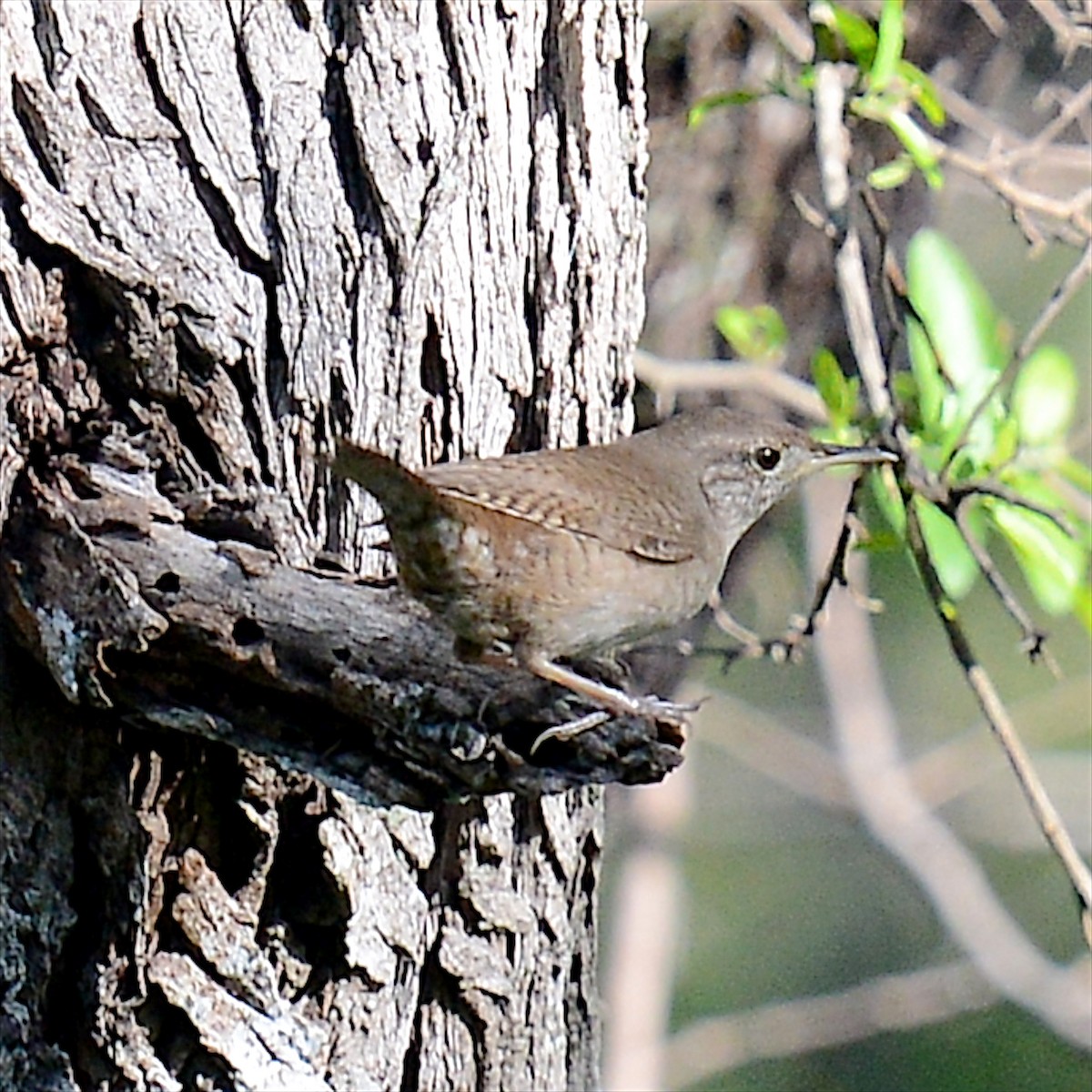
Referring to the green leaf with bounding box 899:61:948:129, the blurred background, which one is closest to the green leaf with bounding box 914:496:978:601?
the blurred background

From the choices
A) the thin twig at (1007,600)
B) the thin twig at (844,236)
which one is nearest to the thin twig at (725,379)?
the thin twig at (844,236)

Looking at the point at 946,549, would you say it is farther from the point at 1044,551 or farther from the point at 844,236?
the point at 844,236

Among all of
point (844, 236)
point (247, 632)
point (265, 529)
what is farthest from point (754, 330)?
point (247, 632)

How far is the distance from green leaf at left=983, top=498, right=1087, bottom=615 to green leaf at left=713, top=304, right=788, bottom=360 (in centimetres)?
79

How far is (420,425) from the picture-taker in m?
2.23

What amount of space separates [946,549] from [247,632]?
4.25 ft

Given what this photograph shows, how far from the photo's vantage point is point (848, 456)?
259 cm

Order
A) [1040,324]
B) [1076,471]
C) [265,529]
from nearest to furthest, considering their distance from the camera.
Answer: [265,529] < [1040,324] < [1076,471]

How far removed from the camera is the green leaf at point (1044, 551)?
8.55 ft

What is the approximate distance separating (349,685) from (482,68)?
81cm

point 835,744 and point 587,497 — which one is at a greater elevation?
point 835,744

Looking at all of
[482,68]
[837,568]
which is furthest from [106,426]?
[837,568]

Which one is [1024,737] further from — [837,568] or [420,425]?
[420,425]

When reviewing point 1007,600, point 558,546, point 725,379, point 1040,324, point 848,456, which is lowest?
point 558,546
